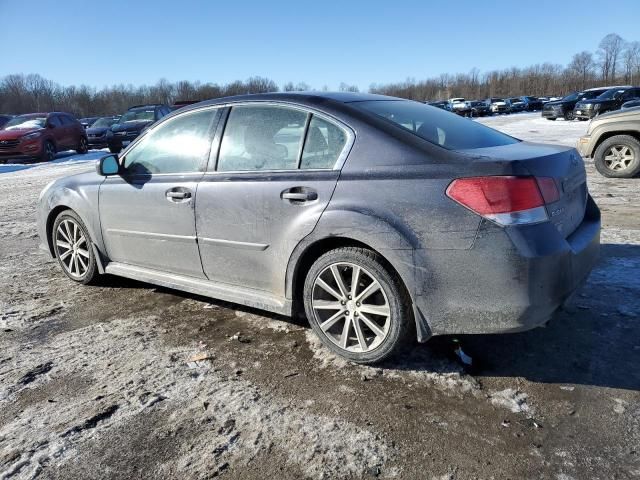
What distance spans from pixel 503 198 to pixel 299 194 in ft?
3.91

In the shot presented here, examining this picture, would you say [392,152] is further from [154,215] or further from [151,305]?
[151,305]

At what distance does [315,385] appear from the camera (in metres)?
2.88

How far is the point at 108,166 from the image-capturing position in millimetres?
4129

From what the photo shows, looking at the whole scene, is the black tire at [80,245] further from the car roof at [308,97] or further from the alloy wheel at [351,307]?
the alloy wheel at [351,307]

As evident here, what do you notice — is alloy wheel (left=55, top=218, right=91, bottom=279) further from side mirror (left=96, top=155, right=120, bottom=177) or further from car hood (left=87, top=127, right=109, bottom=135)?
car hood (left=87, top=127, right=109, bottom=135)

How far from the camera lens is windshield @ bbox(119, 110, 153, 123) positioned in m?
19.7

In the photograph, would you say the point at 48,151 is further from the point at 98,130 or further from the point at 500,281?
the point at 500,281

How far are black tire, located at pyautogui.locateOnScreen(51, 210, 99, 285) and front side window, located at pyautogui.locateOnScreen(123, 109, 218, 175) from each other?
849mm

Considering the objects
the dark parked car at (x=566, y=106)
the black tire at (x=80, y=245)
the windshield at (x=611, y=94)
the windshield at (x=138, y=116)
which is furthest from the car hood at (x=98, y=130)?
the dark parked car at (x=566, y=106)

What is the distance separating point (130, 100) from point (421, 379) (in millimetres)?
96901

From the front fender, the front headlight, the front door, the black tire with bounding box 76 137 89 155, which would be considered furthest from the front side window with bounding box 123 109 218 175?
the black tire with bounding box 76 137 89 155

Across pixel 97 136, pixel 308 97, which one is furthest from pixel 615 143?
pixel 97 136

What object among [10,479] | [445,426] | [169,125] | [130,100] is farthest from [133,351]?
[130,100]

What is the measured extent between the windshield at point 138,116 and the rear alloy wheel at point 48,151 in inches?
110
